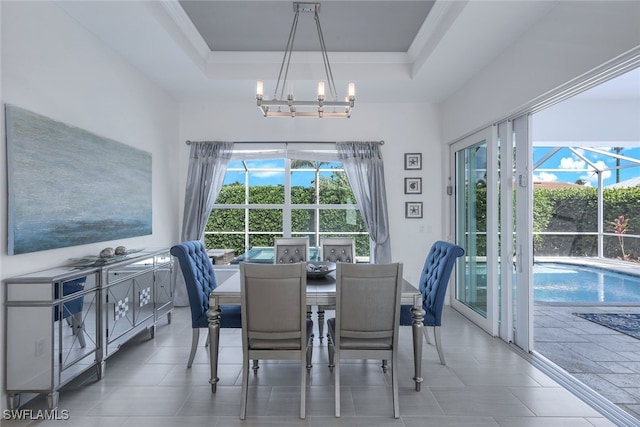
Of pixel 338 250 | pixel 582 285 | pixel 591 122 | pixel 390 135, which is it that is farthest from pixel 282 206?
pixel 582 285

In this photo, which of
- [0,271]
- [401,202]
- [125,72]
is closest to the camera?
[0,271]

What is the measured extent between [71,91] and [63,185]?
79 centimetres

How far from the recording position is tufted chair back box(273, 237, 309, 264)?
400 centimetres

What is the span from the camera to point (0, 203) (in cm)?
219

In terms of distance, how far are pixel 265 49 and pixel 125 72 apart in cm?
149

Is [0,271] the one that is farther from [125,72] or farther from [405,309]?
[405,309]

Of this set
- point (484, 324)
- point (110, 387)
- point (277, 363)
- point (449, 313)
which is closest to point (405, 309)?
point (277, 363)

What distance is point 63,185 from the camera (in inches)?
105

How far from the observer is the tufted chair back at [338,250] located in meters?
4.07

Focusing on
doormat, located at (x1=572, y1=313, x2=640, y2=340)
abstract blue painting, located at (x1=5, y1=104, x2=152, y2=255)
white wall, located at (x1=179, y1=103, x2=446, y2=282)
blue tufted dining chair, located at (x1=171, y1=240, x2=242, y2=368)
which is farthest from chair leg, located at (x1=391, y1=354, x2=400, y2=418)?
doormat, located at (x1=572, y1=313, x2=640, y2=340)

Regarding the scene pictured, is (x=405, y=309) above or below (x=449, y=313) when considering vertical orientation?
above

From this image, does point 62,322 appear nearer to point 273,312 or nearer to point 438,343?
point 273,312

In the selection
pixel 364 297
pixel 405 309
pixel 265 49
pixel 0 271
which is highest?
pixel 265 49

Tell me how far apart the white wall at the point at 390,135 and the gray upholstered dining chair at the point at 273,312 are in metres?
3.10
